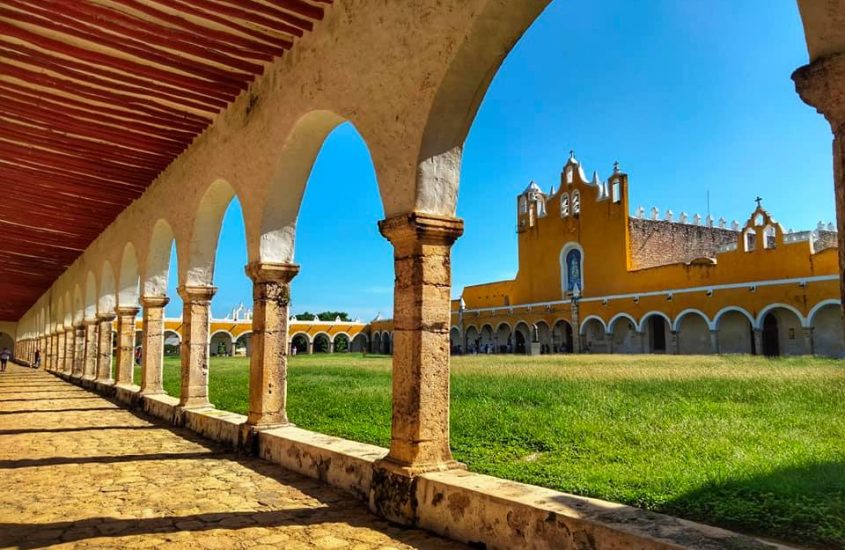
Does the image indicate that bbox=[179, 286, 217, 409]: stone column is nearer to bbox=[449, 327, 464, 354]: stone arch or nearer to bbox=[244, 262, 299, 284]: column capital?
bbox=[244, 262, 299, 284]: column capital

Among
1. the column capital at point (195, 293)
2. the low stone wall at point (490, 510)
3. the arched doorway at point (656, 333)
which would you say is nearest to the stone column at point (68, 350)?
the column capital at point (195, 293)

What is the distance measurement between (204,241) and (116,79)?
100 inches

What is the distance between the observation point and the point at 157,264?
10.4 m

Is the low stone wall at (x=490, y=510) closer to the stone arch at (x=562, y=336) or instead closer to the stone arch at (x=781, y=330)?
the stone arch at (x=781, y=330)

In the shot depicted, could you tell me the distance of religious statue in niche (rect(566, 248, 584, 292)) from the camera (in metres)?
35.7

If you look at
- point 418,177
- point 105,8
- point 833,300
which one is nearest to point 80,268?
point 105,8

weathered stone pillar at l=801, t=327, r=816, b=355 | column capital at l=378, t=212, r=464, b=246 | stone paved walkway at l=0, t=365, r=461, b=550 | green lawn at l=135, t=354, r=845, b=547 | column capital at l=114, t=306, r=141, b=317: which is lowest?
stone paved walkway at l=0, t=365, r=461, b=550

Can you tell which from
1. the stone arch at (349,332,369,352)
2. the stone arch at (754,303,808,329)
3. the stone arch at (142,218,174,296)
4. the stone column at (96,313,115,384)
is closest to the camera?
the stone arch at (142,218,174,296)

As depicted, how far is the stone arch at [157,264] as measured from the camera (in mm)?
10312

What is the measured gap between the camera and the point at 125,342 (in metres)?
12.4

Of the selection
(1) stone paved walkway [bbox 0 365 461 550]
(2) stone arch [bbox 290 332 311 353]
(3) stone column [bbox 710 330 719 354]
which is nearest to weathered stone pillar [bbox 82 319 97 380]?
(1) stone paved walkway [bbox 0 365 461 550]

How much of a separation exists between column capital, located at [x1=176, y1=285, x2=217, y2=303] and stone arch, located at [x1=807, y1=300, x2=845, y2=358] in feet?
77.2

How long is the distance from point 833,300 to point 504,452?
2241 centimetres

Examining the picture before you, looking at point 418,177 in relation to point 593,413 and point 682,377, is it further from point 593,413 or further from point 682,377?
point 682,377
